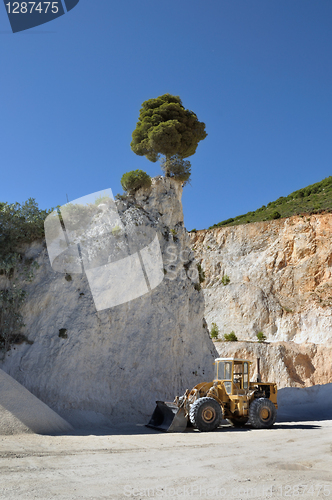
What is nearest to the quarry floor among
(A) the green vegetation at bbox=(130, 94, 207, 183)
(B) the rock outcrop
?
(A) the green vegetation at bbox=(130, 94, 207, 183)

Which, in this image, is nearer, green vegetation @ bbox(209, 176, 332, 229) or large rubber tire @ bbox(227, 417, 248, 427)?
large rubber tire @ bbox(227, 417, 248, 427)

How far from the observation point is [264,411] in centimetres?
1342

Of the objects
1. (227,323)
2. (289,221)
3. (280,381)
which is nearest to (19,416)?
(280,381)

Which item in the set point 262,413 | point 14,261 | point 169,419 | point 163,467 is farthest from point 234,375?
point 14,261

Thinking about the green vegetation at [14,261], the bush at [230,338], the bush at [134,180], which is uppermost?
the bush at [134,180]

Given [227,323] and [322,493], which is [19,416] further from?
[227,323]

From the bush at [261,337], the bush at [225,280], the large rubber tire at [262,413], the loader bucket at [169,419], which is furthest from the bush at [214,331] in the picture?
the loader bucket at [169,419]

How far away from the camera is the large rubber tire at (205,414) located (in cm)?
1221

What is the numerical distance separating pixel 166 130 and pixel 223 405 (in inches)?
627

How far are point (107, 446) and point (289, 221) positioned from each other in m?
38.0

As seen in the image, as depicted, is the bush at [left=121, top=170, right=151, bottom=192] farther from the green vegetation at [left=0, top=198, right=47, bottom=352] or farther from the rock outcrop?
the rock outcrop

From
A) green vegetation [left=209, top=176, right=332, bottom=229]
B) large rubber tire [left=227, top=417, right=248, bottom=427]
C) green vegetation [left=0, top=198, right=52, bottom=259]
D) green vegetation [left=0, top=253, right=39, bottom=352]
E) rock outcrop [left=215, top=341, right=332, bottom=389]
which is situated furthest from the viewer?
green vegetation [left=209, top=176, right=332, bottom=229]

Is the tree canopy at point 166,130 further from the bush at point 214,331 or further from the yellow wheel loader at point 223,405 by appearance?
the bush at point 214,331

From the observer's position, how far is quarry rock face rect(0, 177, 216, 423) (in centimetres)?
1464
